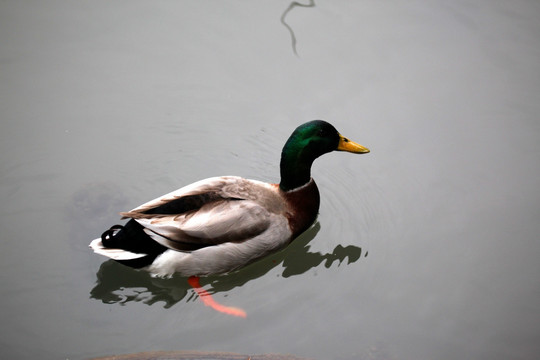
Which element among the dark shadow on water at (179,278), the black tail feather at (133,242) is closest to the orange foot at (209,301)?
the dark shadow on water at (179,278)

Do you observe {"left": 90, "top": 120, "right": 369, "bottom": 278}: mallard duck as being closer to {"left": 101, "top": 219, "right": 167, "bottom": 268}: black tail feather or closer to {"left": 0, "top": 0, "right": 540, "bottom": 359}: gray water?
{"left": 101, "top": 219, "right": 167, "bottom": 268}: black tail feather

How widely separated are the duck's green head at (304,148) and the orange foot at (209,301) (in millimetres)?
1125

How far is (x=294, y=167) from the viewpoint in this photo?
17.8 ft

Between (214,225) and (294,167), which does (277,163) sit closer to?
(294,167)

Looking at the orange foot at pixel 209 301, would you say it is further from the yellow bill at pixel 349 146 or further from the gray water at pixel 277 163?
the yellow bill at pixel 349 146

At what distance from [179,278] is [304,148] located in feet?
4.94

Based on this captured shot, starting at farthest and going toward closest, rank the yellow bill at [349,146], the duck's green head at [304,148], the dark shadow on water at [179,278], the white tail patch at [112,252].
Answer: the yellow bill at [349,146], the duck's green head at [304,148], the dark shadow on water at [179,278], the white tail patch at [112,252]

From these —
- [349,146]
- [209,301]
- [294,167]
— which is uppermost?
[349,146]

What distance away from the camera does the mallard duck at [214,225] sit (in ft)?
16.0

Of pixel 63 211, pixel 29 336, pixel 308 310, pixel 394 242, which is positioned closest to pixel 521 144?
pixel 394 242

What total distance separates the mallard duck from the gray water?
0.81 ft

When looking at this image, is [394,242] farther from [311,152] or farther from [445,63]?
[445,63]

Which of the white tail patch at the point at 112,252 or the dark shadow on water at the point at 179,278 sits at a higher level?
the white tail patch at the point at 112,252

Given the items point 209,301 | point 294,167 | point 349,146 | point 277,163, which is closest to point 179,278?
point 209,301
